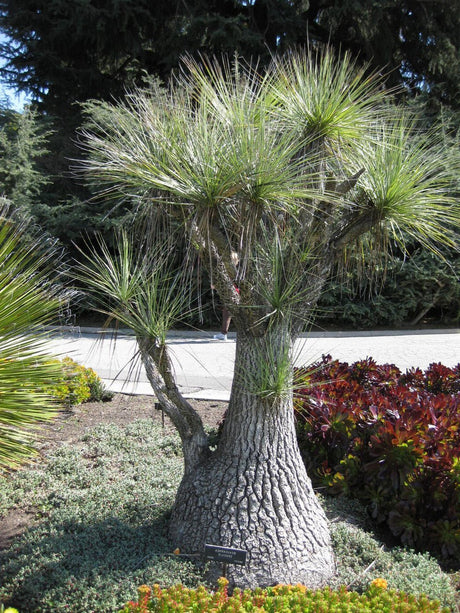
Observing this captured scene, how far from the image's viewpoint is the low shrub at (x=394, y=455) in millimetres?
3758

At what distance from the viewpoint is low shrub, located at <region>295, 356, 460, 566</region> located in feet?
12.3

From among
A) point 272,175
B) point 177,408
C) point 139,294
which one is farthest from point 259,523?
point 272,175

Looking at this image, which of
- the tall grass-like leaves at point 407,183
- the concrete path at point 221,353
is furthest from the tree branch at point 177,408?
the concrete path at point 221,353

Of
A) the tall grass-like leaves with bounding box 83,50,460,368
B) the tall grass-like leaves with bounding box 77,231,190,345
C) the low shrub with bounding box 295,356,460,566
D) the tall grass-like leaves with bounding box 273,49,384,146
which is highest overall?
the tall grass-like leaves with bounding box 273,49,384,146

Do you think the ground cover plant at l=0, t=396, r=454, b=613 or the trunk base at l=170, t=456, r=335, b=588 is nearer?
the ground cover plant at l=0, t=396, r=454, b=613

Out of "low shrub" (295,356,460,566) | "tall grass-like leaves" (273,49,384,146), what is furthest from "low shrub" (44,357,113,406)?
Result: "tall grass-like leaves" (273,49,384,146)

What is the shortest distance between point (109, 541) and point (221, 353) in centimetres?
732

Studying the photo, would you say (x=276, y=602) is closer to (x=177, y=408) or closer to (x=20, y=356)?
(x=177, y=408)

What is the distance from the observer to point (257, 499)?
10.6 feet

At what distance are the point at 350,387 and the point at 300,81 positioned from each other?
2.92m

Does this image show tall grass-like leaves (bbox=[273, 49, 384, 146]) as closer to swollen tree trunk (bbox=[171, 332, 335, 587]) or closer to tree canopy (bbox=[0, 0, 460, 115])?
swollen tree trunk (bbox=[171, 332, 335, 587])

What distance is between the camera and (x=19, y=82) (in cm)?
1712

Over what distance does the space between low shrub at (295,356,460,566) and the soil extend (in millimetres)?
1232

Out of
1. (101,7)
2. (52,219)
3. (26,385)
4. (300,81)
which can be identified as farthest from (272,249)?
(101,7)
